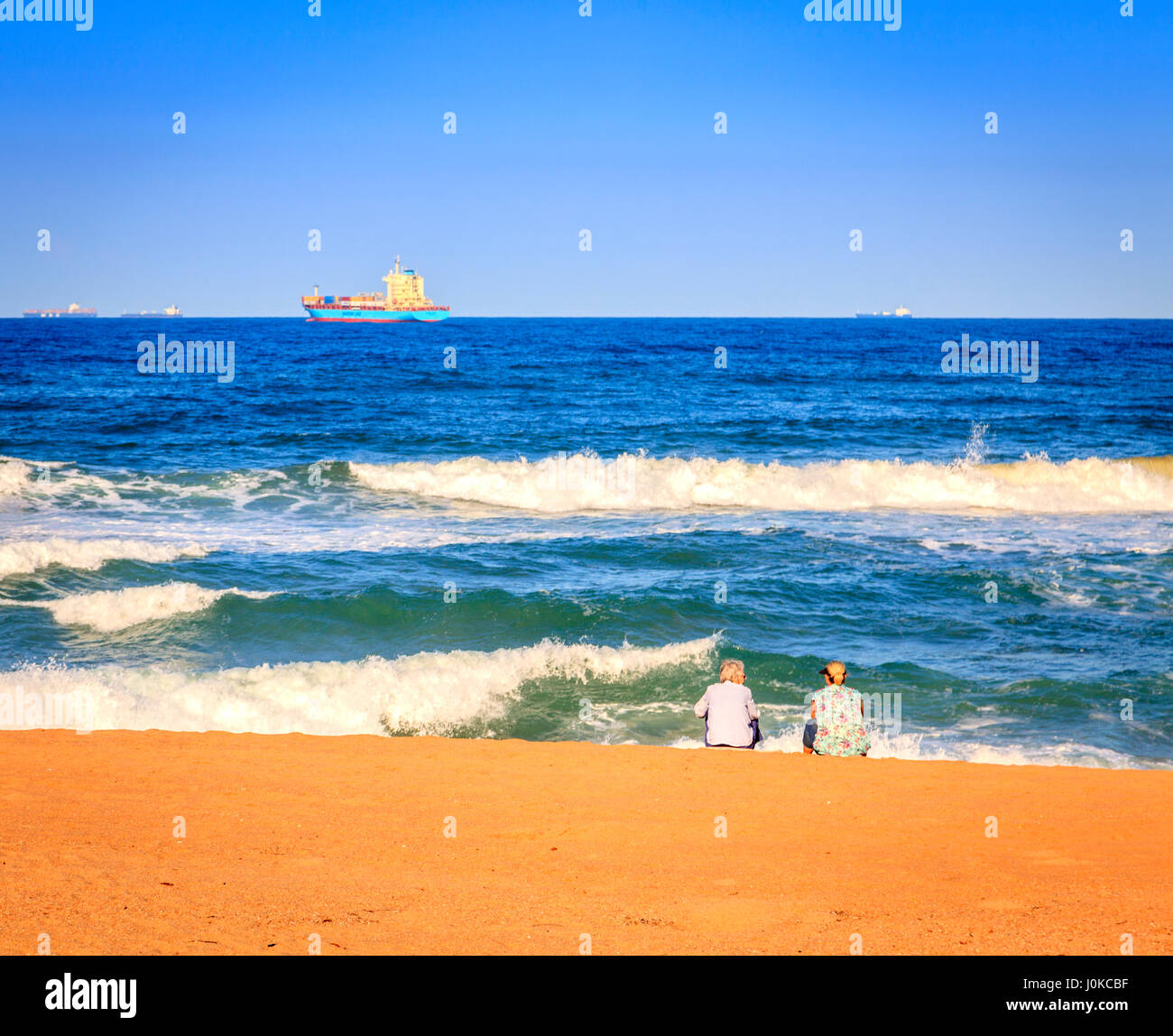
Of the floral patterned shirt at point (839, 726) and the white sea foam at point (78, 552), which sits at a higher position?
the white sea foam at point (78, 552)

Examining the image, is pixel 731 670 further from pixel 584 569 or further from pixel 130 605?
pixel 130 605

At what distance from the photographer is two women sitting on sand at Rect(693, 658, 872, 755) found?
816 cm

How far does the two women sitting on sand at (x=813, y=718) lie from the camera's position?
8164 mm

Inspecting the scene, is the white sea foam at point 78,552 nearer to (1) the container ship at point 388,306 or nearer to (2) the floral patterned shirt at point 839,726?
(2) the floral patterned shirt at point 839,726

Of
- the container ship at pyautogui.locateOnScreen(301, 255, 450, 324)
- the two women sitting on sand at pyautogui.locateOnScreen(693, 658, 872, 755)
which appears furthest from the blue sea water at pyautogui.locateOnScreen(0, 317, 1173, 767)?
the container ship at pyautogui.locateOnScreen(301, 255, 450, 324)

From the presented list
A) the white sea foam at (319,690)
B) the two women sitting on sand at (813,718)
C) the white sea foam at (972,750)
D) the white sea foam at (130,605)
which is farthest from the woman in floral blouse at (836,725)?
the white sea foam at (130,605)

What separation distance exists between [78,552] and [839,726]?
12.3 metres

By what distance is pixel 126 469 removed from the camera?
2286 cm

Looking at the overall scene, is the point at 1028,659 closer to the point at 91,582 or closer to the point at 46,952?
the point at 46,952

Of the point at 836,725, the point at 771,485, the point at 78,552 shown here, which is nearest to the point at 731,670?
the point at 836,725

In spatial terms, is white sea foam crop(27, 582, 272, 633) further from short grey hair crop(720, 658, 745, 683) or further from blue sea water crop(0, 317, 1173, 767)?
short grey hair crop(720, 658, 745, 683)

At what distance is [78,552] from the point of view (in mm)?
14953

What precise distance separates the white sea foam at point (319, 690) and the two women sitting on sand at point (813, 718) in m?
3.00

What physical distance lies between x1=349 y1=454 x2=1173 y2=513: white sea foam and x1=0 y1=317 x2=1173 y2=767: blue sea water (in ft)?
0.32
